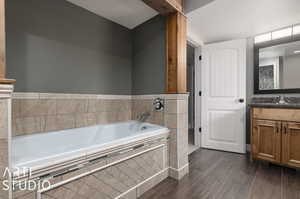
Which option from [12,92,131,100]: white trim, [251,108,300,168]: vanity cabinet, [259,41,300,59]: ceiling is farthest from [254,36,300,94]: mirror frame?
[12,92,131,100]: white trim

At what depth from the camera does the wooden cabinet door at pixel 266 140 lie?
6.92ft

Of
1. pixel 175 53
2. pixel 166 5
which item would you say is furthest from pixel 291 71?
pixel 166 5

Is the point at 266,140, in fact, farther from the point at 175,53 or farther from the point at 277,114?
the point at 175,53

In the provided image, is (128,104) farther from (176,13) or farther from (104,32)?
(176,13)

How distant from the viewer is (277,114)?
6.97ft

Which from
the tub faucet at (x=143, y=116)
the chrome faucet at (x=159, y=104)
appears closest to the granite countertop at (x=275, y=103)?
the chrome faucet at (x=159, y=104)

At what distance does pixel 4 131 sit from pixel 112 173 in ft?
2.65

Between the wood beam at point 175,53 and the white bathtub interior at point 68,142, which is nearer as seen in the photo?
the white bathtub interior at point 68,142

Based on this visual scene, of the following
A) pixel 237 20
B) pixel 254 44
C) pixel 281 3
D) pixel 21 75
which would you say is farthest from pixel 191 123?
pixel 21 75

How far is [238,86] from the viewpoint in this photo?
2793 mm

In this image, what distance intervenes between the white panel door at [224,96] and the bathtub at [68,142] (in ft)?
4.89

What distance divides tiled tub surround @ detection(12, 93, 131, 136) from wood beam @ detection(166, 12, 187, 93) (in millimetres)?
934

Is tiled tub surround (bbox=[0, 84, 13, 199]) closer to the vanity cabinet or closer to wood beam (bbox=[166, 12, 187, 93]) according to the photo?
wood beam (bbox=[166, 12, 187, 93])

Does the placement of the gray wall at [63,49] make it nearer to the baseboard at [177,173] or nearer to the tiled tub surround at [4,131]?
the tiled tub surround at [4,131]
